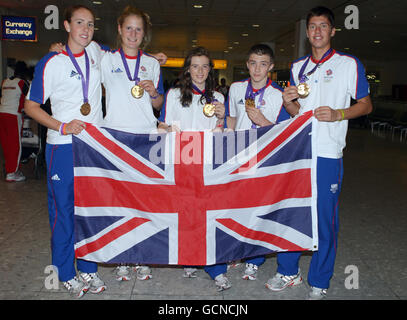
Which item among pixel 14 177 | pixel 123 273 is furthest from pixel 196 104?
pixel 14 177

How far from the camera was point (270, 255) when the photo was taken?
3492 millimetres

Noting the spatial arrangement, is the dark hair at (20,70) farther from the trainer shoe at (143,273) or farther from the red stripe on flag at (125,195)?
the trainer shoe at (143,273)

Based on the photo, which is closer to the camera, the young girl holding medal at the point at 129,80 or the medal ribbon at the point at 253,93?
the young girl holding medal at the point at 129,80

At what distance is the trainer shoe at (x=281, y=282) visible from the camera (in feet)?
9.18

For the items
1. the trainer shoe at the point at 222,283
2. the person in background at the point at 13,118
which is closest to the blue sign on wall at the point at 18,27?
the person in background at the point at 13,118

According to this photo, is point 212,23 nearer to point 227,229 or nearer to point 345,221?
point 345,221

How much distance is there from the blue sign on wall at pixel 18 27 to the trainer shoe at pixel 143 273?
32.9 ft

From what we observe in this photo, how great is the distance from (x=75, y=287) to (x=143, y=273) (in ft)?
1.70

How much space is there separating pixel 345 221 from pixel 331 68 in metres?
2.45

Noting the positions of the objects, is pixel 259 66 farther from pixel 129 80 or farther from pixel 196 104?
pixel 129 80

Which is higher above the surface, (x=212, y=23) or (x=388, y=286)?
(x=212, y=23)

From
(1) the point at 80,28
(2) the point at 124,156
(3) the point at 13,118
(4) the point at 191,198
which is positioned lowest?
(4) the point at 191,198

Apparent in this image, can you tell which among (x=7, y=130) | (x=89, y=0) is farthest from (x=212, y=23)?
(x=7, y=130)
